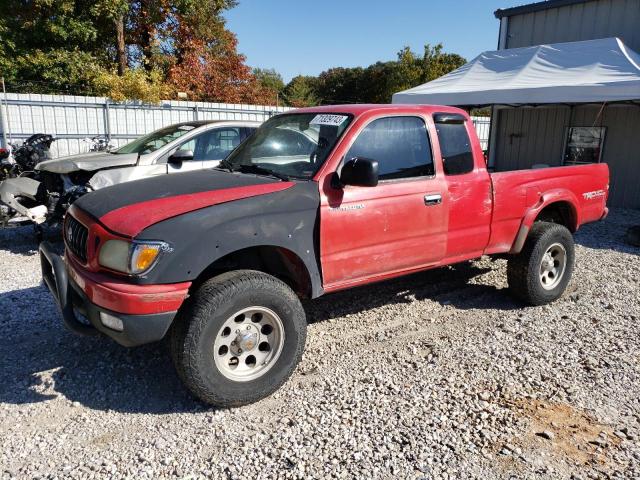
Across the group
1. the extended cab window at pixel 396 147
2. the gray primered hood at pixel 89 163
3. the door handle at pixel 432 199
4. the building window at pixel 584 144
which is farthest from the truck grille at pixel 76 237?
the building window at pixel 584 144

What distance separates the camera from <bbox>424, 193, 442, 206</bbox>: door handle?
Result: 3963mm

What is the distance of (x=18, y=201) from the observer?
693 centimetres

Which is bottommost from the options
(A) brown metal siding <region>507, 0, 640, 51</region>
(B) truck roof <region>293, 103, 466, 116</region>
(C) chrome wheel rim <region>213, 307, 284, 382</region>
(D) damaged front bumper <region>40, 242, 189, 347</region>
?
(C) chrome wheel rim <region>213, 307, 284, 382</region>

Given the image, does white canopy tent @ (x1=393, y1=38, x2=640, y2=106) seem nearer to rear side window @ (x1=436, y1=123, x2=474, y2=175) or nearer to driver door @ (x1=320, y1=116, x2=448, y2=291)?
rear side window @ (x1=436, y1=123, x2=474, y2=175)

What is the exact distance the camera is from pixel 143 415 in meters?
3.13

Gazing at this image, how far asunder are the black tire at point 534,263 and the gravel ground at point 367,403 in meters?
0.16

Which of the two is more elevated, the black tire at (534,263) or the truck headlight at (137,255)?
the truck headlight at (137,255)

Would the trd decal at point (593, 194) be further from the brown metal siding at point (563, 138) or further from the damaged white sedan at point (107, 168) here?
the brown metal siding at point (563, 138)

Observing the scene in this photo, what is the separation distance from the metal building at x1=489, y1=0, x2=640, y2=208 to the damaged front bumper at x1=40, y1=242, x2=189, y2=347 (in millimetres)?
10466

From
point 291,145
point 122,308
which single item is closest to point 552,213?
point 291,145

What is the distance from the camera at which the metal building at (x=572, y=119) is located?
1127 centimetres

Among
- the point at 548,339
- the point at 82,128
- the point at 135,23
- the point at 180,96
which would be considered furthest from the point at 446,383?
the point at 135,23

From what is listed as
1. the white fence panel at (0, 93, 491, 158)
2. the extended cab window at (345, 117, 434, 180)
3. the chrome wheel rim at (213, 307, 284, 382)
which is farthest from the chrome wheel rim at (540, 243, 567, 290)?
the white fence panel at (0, 93, 491, 158)

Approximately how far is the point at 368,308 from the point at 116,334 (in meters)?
2.60
